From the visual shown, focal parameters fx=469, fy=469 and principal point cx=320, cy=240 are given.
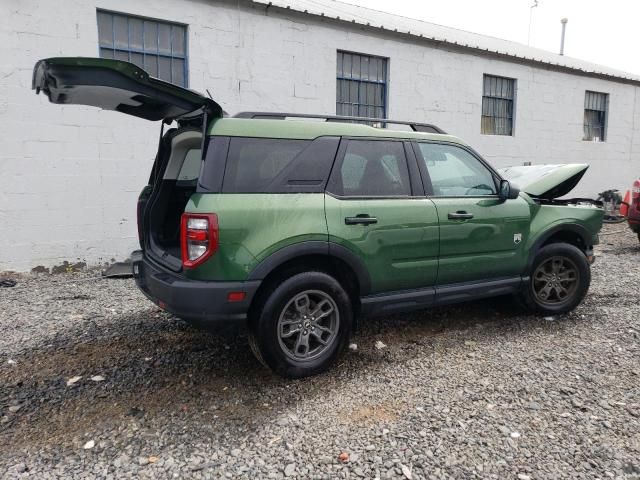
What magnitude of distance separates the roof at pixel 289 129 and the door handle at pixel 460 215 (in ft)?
2.49

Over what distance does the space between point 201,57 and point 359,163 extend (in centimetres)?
490

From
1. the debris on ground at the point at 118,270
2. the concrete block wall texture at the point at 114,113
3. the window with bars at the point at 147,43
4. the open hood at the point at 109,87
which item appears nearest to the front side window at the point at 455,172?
the open hood at the point at 109,87

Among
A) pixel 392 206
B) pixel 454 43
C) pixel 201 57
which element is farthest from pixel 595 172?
pixel 392 206

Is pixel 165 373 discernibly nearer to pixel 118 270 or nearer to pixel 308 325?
pixel 308 325

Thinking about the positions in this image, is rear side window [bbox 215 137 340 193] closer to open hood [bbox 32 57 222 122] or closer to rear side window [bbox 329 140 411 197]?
rear side window [bbox 329 140 411 197]

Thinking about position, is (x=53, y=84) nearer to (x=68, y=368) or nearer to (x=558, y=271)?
(x=68, y=368)

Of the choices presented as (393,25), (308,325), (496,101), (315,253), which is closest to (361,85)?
(393,25)

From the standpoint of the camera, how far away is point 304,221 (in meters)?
3.31

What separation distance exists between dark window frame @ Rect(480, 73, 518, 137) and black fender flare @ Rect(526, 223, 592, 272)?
702 centimetres

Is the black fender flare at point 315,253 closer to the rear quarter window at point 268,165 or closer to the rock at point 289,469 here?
the rear quarter window at point 268,165

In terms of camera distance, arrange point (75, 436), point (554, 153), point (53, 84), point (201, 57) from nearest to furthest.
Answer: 1. point (75, 436)
2. point (53, 84)
3. point (201, 57)
4. point (554, 153)

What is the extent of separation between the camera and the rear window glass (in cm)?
318

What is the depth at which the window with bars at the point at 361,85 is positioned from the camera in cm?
905

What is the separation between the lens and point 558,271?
4719 millimetres
